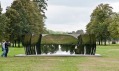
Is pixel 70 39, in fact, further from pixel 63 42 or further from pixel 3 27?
pixel 3 27

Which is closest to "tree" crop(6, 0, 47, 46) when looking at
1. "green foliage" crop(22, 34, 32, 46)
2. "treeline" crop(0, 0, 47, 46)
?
"treeline" crop(0, 0, 47, 46)

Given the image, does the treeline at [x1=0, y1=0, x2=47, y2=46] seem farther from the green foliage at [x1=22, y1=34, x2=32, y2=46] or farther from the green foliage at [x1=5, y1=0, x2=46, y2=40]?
the green foliage at [x1=22, y1=34, x2=32, y2=46]

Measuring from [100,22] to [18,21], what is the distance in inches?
1765

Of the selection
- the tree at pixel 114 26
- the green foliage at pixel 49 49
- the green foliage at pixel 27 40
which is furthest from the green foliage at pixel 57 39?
the tree at pixel 114 26

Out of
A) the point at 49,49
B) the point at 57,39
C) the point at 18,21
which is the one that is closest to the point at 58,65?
the point at 57,39

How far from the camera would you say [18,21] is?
83.3m

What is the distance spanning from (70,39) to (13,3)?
1809 inches

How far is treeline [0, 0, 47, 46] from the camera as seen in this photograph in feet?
254

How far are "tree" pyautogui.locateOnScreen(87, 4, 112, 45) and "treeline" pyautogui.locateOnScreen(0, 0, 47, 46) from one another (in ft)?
98.9

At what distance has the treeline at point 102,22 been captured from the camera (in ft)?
377

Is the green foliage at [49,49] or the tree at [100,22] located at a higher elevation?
the tree at [100,22]

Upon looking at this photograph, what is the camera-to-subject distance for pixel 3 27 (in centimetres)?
7412

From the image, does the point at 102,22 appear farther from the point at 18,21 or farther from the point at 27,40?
the point at 27,40

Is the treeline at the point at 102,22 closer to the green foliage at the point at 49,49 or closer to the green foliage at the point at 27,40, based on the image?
the green foliage at the point at 49,49
